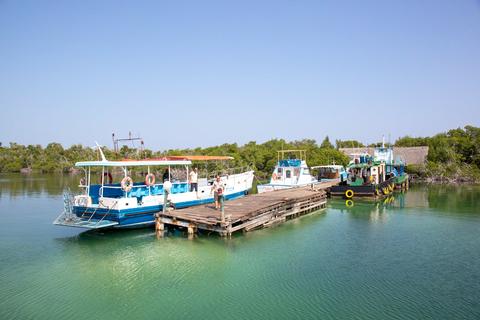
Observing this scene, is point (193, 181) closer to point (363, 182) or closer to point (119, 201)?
point (119, 201)

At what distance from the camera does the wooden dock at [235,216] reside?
50.3 ft

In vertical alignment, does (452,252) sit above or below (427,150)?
below

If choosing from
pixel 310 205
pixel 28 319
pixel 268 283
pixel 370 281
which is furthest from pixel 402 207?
pixel 28 319

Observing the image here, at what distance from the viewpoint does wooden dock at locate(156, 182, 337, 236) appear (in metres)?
15.3

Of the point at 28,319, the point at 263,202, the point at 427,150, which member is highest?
the point at 427,150

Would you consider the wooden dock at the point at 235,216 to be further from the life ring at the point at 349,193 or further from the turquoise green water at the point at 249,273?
the life ring at the point at 349,193

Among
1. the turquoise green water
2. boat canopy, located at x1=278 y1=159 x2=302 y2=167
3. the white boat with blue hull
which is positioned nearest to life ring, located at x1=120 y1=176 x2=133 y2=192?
the white boat with blue hull

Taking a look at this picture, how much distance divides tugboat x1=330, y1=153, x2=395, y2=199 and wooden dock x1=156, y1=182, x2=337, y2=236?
8.16 m

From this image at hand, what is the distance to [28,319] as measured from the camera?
8.82 metres

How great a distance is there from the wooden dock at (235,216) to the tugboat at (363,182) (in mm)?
8157

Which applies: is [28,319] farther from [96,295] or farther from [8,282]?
[8,282]

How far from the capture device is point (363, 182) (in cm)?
2983

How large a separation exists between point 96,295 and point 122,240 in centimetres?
597

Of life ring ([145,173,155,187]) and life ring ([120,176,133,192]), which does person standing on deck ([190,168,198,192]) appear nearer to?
life ring ([145,173,155,187])
